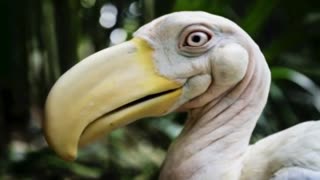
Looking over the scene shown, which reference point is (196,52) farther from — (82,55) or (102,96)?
(82,55)

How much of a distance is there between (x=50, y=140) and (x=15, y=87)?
1.47 meters

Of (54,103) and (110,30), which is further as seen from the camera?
(110,30)

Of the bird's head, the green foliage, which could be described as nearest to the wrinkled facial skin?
the bird's head

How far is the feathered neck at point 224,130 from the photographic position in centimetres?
159

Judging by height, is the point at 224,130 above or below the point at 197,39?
below

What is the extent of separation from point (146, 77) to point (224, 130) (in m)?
0.19

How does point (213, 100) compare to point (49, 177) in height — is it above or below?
above

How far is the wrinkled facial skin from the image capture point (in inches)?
61.6

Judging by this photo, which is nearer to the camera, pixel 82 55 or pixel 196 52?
pixel 196 52

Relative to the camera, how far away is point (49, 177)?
2.72m

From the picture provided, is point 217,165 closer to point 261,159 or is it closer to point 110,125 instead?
point 261,159

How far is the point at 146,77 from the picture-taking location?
Result: 1540 mm

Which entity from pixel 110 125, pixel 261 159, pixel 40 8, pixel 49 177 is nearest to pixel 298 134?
pixel 261 159

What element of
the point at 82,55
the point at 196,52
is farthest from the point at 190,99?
the point at 82,55
